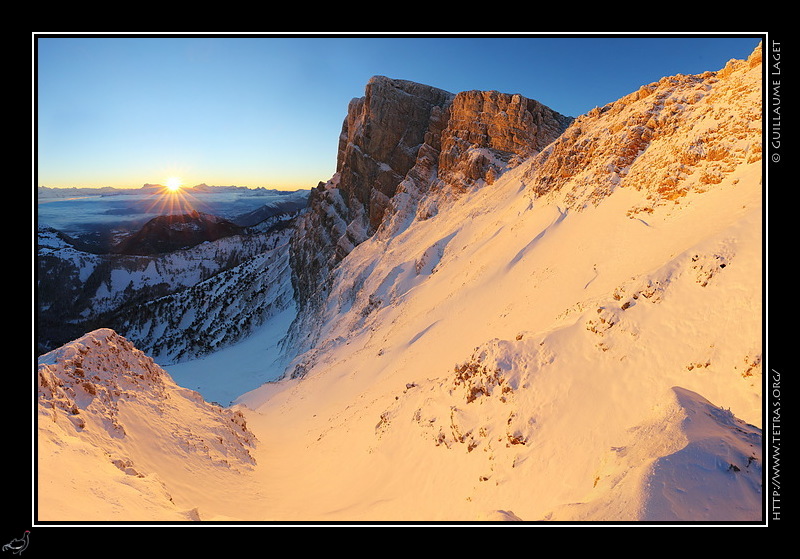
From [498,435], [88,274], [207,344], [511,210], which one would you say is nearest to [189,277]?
[88,274]

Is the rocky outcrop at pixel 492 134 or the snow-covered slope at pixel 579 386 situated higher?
the rocky outcrop at pixel 492 134

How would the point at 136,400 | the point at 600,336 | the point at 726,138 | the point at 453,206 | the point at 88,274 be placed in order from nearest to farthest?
1. the point at 600,336
2. the point at 136,400
3. the point at 726,138
4. the point at 453,206
5. the point at 88,274
